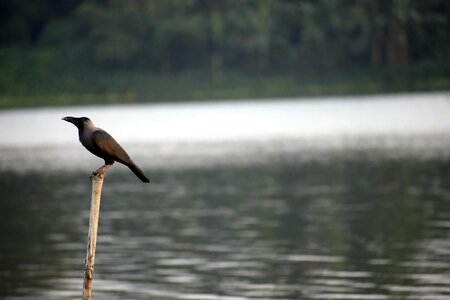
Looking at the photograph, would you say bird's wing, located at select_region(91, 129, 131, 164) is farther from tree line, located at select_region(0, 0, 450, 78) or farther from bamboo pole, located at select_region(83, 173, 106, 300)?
tree line, located at select_region(0, 0, 450, 78)

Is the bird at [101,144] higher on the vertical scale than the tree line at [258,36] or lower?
lower

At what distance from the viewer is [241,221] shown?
103ft

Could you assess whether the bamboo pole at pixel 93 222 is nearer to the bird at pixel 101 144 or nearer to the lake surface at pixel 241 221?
the bird at pixel 101 144

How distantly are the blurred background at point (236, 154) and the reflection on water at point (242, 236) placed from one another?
71 millimetres

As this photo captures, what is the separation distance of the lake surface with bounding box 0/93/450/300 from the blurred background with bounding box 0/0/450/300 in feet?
0.31

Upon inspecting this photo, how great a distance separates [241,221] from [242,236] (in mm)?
2740

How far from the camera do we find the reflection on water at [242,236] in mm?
22344

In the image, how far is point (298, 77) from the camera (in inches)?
5906

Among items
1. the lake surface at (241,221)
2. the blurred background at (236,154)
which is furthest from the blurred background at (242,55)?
the lake surface at (241,221)

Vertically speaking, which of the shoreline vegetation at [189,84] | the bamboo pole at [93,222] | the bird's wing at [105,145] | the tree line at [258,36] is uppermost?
the tree line at [258,36]

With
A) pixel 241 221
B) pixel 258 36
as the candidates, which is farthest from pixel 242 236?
pixel 258 36

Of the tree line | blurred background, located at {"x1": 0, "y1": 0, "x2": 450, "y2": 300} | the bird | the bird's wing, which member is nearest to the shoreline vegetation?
blurred background, located at {"x1": 0, "y1": 0, "x2": 450, "y2": 300}

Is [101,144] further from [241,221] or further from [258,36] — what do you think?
[258,36]

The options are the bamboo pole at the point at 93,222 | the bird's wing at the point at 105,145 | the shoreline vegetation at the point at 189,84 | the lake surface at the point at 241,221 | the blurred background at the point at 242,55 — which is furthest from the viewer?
the blurred background at the point at 242,55
